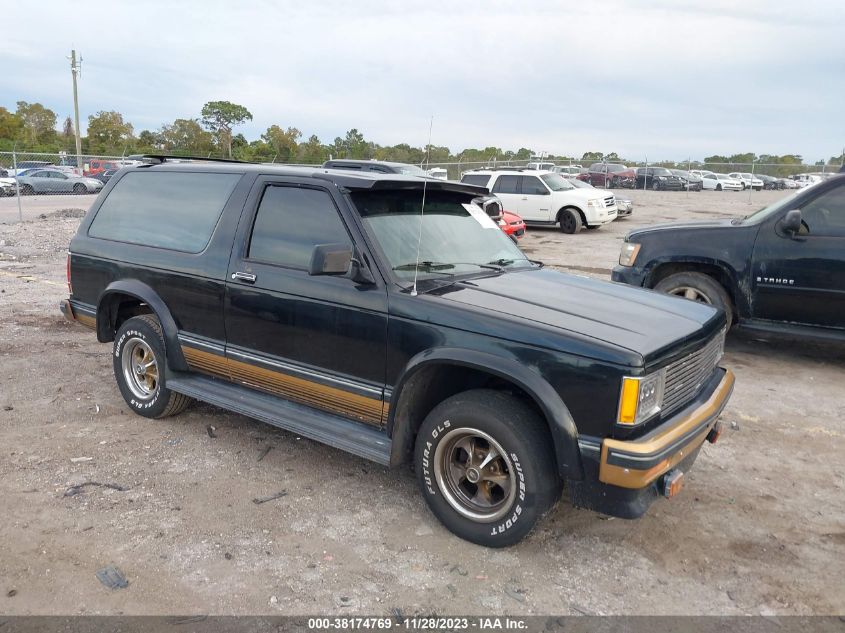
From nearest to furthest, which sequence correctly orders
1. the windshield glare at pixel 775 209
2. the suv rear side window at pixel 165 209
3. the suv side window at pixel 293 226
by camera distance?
the suv side window at pixel 293 226 < the suv rear side window at pixel 165 209 < the windshield glare at pixel 775 209

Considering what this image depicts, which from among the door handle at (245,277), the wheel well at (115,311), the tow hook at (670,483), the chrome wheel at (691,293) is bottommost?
the tow hook at (670,483)

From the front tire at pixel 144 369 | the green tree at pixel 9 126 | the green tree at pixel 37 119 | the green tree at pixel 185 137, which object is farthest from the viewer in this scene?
the green tree at pixel 37 119

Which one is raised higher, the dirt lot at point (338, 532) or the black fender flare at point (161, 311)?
the black fender flare at point (161, 311)

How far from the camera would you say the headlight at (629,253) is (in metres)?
7.39

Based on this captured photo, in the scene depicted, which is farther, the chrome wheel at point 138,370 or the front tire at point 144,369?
the chrome wheel at point 138,370

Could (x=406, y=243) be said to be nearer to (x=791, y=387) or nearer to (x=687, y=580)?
(x=687, y=580)

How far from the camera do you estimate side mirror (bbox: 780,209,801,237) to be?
632cm

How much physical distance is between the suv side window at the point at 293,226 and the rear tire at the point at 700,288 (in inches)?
162

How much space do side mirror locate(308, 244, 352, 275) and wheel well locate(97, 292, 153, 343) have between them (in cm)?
219

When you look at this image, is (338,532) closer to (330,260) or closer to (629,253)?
(330,260)

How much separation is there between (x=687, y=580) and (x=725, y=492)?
1.07m

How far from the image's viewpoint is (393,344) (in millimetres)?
3613

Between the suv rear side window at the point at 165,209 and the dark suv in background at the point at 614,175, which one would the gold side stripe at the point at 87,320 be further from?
the dark suv in background at the point at 614,175

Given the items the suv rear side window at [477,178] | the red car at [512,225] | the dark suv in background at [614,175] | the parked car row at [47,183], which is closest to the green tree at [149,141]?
the parked car row at [47,183]
